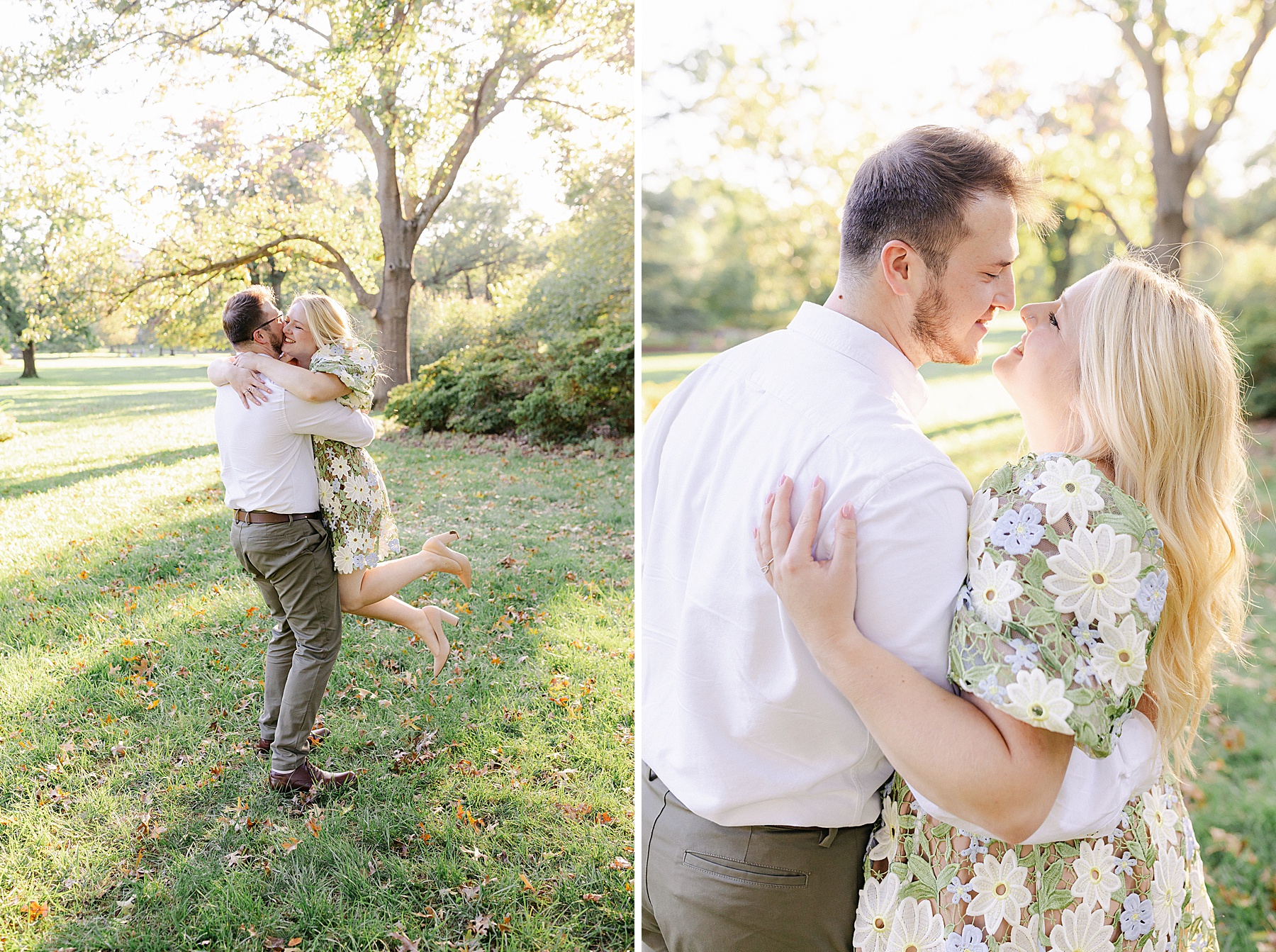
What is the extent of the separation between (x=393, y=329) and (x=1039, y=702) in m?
1.90

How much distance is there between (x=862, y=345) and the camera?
1.34 metres

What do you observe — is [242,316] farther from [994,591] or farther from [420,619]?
[994,591]

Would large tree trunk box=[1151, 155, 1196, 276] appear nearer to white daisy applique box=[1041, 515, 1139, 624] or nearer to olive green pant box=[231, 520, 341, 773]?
white daisy applique box=[1041, 515, 1139, 624]

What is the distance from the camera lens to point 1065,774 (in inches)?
46.1

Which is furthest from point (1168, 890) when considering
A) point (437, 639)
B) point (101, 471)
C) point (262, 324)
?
point (101, 471)

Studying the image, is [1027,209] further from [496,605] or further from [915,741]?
[496,605]

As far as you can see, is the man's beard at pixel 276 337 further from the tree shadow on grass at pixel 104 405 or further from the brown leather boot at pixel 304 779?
the brown leather boot at pixel 304 779

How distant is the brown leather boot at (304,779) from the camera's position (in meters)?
2.14

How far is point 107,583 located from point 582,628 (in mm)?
1317

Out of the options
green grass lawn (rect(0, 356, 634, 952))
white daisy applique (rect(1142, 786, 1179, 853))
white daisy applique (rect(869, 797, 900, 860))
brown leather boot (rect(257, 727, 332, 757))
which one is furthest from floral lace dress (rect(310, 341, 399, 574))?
white daisy applique (rect(1142, 786, 1179, 853))

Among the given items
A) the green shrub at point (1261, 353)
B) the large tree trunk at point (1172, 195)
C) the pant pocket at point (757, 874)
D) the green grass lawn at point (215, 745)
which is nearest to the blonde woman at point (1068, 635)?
the pant pocket at point (757, 874)

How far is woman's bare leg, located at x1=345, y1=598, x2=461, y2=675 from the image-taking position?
232 centimetres

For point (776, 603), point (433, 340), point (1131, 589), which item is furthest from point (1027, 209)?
point (433, 340)

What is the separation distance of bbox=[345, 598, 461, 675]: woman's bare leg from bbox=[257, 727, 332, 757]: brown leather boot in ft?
1.00
